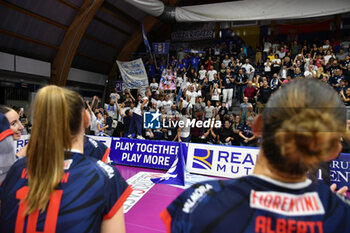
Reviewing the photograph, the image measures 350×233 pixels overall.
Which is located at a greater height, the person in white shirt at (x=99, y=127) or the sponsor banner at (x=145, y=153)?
the person in white shirt at (x=99, y=127)

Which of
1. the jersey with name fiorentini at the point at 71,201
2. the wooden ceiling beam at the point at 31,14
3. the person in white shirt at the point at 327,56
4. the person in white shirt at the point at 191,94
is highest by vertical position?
the wooden ceiling beam at the point at 31,14

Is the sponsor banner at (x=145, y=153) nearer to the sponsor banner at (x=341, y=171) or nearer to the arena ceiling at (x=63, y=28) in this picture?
the sponsor banner at (x=341, y=171)

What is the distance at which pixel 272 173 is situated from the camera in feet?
2.88

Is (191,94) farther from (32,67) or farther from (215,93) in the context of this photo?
(32,67)

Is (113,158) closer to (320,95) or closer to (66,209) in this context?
(66,209)

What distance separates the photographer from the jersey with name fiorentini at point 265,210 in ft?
2.76

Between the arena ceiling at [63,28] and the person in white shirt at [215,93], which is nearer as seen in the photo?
the person in white shirt at [215,93]

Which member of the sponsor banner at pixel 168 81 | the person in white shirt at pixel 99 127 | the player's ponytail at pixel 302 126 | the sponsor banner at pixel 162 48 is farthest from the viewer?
the sponsor banner at pixel 162 48

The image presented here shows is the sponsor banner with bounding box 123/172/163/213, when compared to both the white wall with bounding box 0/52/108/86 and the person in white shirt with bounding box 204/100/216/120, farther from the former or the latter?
the white wall with bounding box 0/52/108/86

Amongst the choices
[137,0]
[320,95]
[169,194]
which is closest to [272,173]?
[320,95]

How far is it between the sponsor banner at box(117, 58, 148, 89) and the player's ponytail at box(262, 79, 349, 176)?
17167 mm

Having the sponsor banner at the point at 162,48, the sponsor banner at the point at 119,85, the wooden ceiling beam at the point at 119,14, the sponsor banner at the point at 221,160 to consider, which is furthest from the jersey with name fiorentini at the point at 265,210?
the sponsor banner at the point at 119,85

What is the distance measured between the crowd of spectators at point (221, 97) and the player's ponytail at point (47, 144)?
23.0ft

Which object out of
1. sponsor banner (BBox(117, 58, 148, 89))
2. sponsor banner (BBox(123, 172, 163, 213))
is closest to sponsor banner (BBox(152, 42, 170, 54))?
sponsor banner (BBox(117, 58, 148, 89))
